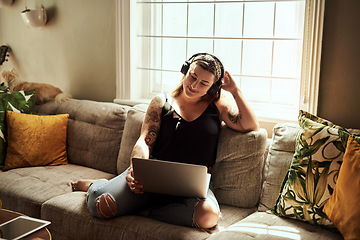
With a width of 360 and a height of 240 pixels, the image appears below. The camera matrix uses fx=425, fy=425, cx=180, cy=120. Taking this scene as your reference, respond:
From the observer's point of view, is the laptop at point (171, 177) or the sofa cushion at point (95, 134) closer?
the laptop at point (171, 177)

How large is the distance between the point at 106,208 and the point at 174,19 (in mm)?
1643

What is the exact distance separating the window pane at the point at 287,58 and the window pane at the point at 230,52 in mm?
268

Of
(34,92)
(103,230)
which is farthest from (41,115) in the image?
(103,230)

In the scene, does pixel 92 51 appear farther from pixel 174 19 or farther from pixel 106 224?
pixel 106 224

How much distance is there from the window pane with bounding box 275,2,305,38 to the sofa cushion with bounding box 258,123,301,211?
2.47 feet

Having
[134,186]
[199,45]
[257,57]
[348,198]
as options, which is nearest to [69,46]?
[199,45]

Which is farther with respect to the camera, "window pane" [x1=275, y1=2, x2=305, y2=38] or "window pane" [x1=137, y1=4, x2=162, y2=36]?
"window pane" [x1=137, y1=4, x2=162, y2=36]

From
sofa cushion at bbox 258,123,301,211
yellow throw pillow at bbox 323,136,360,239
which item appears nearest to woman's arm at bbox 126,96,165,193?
sofa cushion at bbox 258,123,301,211

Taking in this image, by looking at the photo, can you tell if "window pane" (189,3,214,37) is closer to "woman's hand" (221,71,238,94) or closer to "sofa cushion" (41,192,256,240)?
"woman's hand" (221,71,238,94)

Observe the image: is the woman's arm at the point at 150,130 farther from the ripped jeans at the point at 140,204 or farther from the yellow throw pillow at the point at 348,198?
the yellow throw pillow at the point at 348,198

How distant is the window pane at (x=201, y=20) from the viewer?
3.08 m

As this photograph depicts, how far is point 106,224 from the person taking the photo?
2162 millimetres

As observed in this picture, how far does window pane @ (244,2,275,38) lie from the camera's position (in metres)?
2.87

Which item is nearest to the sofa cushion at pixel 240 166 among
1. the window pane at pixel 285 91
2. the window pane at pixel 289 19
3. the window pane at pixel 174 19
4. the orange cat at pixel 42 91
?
the window pane at pixel 285 91
